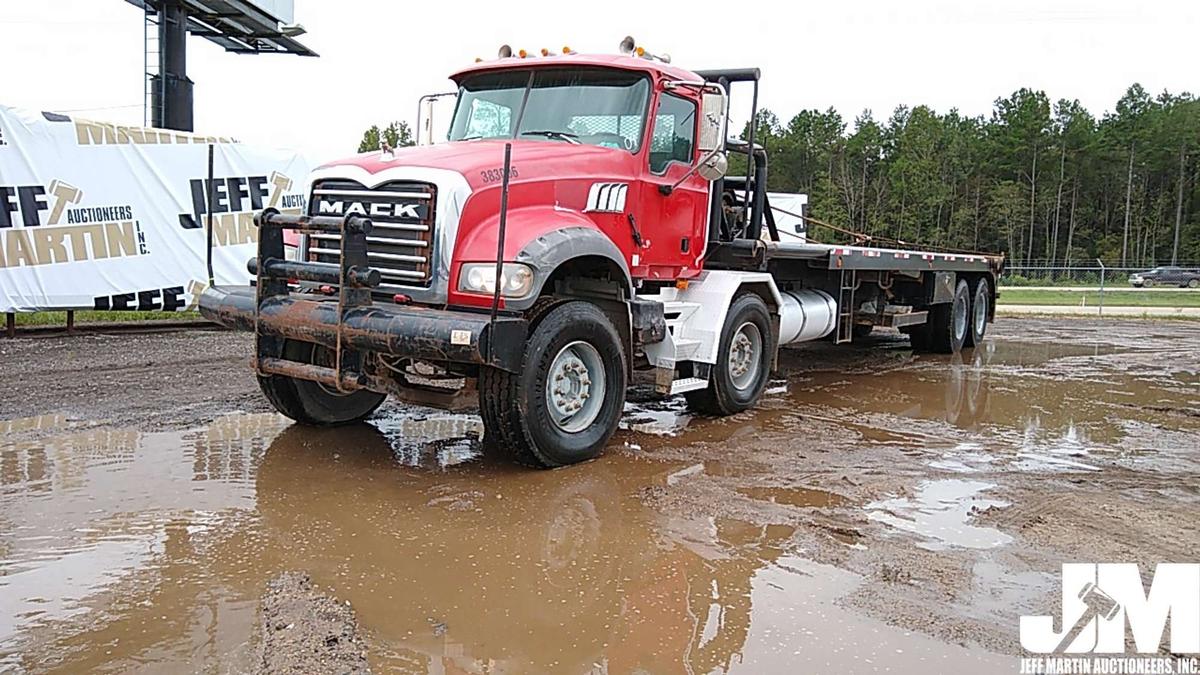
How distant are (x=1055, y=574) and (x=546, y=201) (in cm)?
374

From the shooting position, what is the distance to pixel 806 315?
10.2 meters

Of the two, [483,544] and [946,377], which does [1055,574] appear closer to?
[483,544]

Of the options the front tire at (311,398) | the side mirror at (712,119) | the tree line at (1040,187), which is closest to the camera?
the front tire at (311,398)

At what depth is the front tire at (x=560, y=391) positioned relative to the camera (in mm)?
5820

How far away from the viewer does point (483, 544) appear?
477 centimetres

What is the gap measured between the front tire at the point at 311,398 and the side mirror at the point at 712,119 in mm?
3324

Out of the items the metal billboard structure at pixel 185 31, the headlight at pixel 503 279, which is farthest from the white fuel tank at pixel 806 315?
the metal billboard structure at pixel 185 31

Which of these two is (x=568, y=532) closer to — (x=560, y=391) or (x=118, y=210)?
(x=560, y=391)

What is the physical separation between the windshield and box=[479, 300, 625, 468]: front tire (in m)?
1.51

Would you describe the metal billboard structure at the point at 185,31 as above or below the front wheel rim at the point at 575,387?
above

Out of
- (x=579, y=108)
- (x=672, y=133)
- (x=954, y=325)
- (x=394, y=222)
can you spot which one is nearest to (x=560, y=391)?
(x=394, y=222)

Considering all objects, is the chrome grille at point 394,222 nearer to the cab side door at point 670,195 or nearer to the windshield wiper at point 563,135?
the windshield wiper at point 563,135

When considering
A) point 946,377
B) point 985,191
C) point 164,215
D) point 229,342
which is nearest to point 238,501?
point 229,342

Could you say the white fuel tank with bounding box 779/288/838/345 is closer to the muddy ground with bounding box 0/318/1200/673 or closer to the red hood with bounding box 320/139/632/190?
the muddy ground with bounding box 0/318/1200/673
